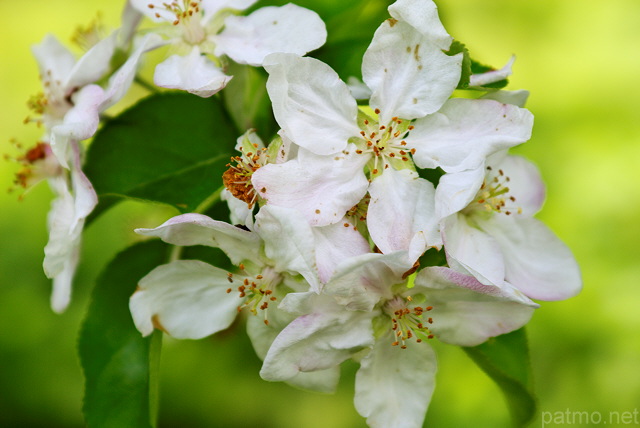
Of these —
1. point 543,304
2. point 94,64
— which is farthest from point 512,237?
point 543,304

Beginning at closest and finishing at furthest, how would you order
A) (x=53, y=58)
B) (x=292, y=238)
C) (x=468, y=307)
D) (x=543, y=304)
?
1. (x=292, y=238)
2. (x=468, y=307)
3. (x=53, y=58)
4. (x=543, y=304)

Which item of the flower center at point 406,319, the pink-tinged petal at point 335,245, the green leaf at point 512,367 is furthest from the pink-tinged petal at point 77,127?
the green leaf at point 512,367

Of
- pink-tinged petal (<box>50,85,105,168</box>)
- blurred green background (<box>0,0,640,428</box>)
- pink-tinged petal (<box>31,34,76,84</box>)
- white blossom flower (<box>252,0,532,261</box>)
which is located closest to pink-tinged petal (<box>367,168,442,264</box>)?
white blossom flower (<box>252,0,532,261</box>)

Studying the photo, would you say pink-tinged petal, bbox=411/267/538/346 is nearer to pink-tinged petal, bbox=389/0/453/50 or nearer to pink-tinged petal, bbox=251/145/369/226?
pink-tinged petal, bbox=251/145/369/226

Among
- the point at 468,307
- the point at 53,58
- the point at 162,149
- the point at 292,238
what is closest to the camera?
the point at 292,238

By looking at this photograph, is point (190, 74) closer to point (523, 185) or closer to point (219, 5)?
point (219, 5)

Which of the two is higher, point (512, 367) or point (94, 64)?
point (94, 64)

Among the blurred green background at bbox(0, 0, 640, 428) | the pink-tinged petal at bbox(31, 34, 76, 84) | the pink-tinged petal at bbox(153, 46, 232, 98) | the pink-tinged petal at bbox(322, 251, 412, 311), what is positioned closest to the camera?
the pink-tinged petal at bbox(322, 251, 412, 311)
